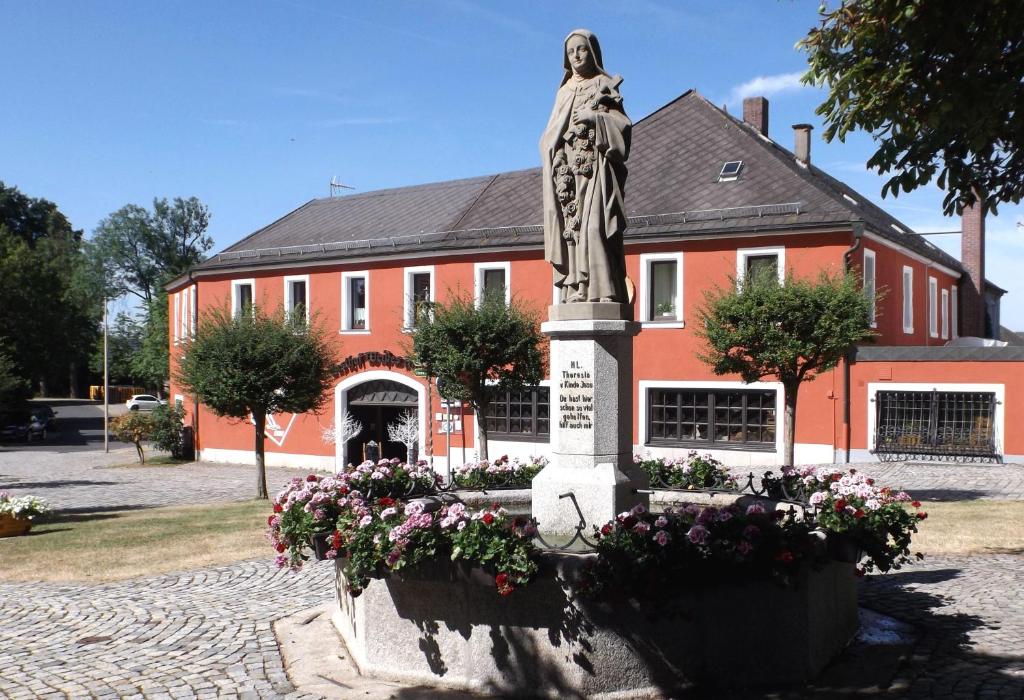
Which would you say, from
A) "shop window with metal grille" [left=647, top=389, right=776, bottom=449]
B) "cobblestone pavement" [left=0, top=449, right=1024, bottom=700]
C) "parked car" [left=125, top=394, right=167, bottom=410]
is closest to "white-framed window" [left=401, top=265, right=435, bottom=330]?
"shop window with metal grille" [left=647, top=389, right=776, bottom=449]

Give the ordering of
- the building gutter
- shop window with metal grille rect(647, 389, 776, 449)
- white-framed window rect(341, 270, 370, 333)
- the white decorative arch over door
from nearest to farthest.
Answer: the building gutter, shop window with metal grille rect(647, 389, 776, 449), the white decorative arch over door, white-framed window rect(341, 270, 370, 333)

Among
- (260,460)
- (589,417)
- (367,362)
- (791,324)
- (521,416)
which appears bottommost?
(260,460)

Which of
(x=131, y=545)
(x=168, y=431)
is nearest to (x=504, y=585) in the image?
(x=131, y=545)

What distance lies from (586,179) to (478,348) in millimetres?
12587

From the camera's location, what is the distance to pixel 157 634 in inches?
320

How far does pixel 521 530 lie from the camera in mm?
6199

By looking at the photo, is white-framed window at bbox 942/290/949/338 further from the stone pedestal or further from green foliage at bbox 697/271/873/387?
the stone pedestal

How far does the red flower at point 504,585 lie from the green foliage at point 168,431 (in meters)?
30.6

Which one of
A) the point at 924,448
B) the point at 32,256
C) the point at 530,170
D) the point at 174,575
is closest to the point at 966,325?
the point at 924,448

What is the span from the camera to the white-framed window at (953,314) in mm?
31906

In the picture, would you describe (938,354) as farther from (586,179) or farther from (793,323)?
(586,179)

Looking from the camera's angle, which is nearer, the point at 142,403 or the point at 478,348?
the point at 478,348

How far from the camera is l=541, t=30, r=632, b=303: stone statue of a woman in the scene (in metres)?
7.70

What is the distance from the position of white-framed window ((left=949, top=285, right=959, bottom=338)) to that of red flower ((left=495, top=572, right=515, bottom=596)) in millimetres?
30161
